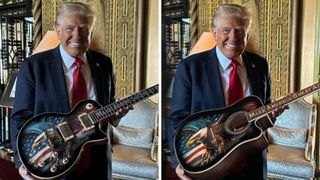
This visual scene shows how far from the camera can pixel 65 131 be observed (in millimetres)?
1913

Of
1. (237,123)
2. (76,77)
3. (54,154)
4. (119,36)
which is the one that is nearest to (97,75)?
(76,77)

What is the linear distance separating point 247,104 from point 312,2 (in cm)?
49

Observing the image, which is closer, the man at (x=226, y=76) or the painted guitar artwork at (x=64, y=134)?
the man at (x=226, y=76)

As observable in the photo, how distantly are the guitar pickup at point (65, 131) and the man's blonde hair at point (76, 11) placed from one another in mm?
458

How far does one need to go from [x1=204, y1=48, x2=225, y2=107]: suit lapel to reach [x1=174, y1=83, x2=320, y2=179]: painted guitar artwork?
5 cm

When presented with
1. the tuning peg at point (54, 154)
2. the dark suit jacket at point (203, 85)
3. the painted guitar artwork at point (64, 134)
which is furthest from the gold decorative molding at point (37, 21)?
the dark suit jacket at point (203, 85)

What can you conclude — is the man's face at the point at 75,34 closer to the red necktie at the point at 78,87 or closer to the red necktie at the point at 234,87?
the red necktie at the point at 78,87

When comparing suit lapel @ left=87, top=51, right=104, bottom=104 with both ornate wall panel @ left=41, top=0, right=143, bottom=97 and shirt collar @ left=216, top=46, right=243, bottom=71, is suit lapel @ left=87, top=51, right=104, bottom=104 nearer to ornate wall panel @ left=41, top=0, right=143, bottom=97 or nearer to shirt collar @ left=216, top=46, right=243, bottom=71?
ornate wall panel @ left=41, top=0, right=143, bottom=97

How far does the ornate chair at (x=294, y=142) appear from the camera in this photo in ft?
5.65

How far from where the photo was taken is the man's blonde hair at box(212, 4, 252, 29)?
1.77 metres

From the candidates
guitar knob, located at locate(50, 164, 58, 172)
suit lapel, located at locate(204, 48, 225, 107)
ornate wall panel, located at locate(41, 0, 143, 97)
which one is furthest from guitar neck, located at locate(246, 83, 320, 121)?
guitar knob, located at locate(50, 164, 58, 172)

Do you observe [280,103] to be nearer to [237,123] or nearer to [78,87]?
[237,123]

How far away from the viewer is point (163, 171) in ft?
6.28

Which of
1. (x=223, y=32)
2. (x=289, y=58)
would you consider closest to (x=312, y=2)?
(x=289, y=58)
